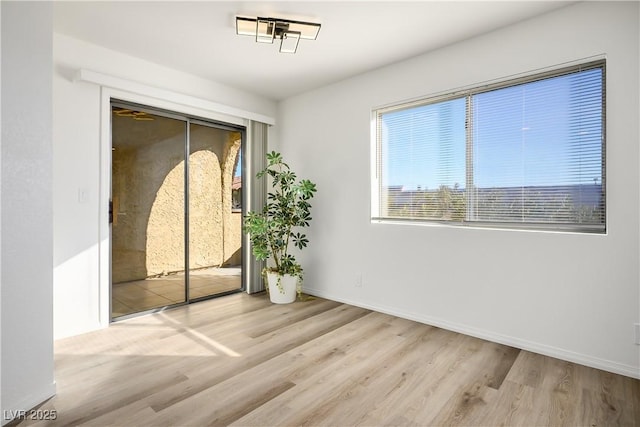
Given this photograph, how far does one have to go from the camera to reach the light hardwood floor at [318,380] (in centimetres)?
181

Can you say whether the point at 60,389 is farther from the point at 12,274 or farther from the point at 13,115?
the point at 13,115

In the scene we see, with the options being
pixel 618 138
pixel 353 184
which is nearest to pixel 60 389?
pixel 353 184

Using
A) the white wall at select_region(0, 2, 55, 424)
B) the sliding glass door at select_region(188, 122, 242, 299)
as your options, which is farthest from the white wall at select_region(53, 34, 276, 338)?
the white wall at select_region(0, 2, 55, 424)

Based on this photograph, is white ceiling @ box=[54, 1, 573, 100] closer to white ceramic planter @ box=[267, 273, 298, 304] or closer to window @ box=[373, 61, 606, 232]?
window @ box=[373, 61, 606, 232]

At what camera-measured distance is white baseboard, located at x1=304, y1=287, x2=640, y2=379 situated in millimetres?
2254

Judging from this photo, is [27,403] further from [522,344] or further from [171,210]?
[522,344]

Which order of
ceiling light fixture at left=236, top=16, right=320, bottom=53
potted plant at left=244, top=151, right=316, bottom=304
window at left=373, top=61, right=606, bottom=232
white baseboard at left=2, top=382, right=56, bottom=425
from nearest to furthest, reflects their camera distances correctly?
1. white baseboard at left=2, top=382, right=56, bottom=425
2. window at left=373, top=61, right=606, bottom=232
3. ceiling light fixture at left=236, top=16, right=320, bottom=53
4. potted plant at left=244, top=151, right=316, bottom=304

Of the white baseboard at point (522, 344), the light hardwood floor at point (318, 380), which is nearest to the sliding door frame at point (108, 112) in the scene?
the light hardwood floor at point (318, 380)

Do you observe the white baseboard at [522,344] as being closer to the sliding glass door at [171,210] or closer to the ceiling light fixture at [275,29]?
the sliding glass door at [171,210]

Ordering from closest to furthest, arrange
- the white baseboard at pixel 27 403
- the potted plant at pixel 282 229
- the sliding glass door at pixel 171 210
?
the white baseboard at pixel 27 403, the sliding glass door at pixel 171 210, the potted plant at pixel 282 229

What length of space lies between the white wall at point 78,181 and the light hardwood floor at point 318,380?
30cm

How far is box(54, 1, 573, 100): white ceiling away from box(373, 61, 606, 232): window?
0.54 metres

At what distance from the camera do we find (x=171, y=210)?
3.65 meters

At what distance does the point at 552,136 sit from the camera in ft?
8.34
